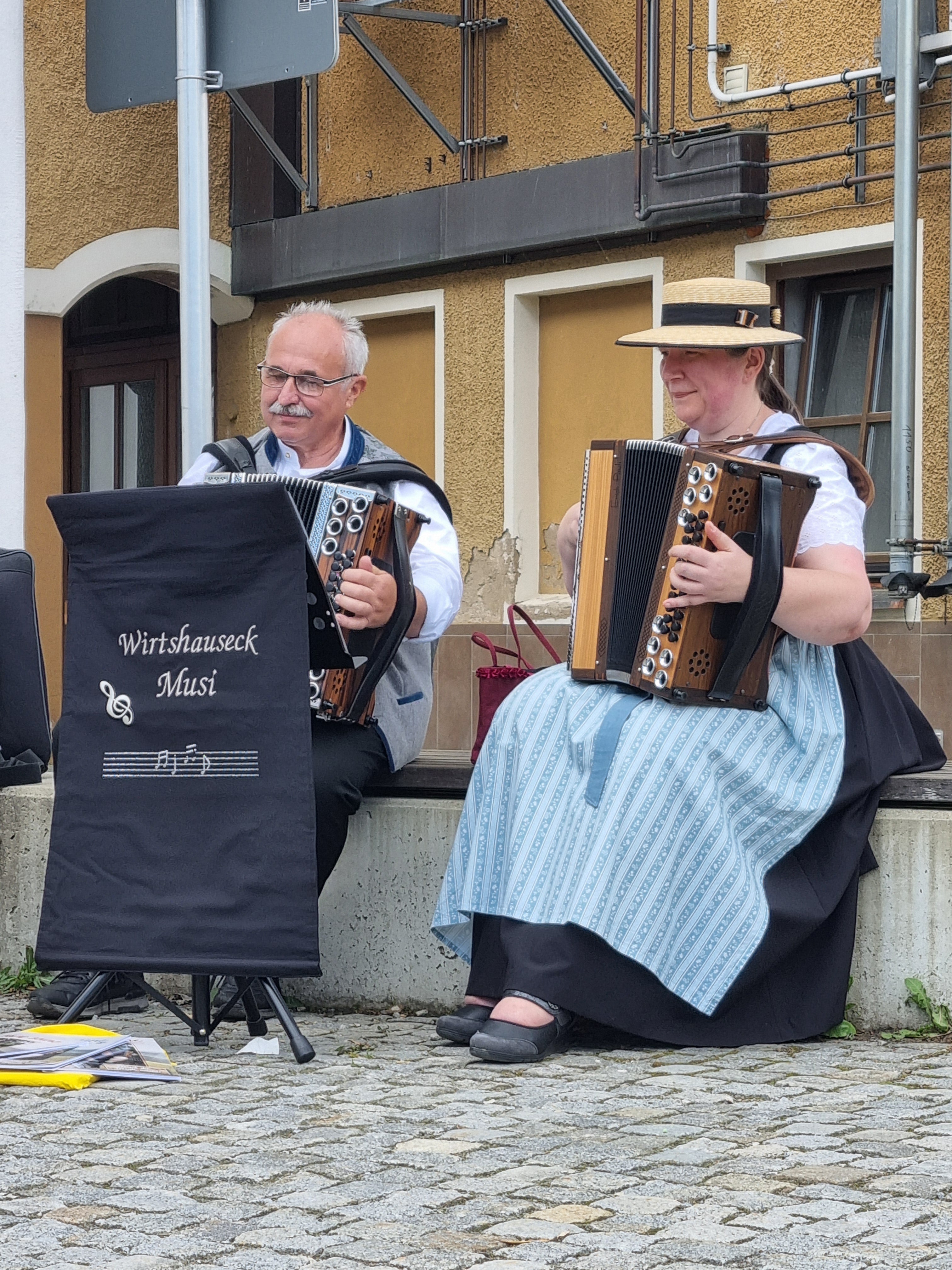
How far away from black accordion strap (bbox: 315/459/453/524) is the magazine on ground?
4.45 feet

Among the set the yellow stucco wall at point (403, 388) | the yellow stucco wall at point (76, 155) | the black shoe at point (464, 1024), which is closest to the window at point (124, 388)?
the yellow stucco wall at point (76, 155)

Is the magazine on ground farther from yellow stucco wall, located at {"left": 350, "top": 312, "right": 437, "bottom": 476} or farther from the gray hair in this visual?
yellow stucco wall, located at {"left": 350, "top": 312, "right": 437, "bottom": 476}

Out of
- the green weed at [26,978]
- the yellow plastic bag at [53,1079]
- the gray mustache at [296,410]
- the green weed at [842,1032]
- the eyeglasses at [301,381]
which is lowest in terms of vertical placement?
the green weed at [26,978]

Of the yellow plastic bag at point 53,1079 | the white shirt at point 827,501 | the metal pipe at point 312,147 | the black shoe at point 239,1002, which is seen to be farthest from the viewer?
the metal pipe at point 312,147

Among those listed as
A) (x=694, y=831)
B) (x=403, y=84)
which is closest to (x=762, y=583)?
(x=694, y=831)

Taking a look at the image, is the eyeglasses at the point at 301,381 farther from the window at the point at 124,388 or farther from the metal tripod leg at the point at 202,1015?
the window at the point at 124,388

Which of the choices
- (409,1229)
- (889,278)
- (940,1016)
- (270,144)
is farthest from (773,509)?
(270,144)

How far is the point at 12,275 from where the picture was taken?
8672mm

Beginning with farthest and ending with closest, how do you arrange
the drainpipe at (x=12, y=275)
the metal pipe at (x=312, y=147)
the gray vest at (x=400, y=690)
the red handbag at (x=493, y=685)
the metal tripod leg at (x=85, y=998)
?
1. the metal pipe at (x=312, y=147)
2. the drainpipe at (x=12, y=275)
3. the red handbag at (x=493, y=685)
4. the gray vest at (x=400, y=690)
5. the metal tripod leg at (x=85, y=998)

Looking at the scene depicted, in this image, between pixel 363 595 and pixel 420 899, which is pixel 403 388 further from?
pixel 363 595

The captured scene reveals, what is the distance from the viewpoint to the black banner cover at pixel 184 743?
4.18 m

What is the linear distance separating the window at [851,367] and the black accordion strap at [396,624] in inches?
173

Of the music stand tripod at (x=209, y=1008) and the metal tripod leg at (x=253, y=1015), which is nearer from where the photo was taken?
the music stand tripod at (x=209, y=1008)

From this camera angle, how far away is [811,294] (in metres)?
9.16
